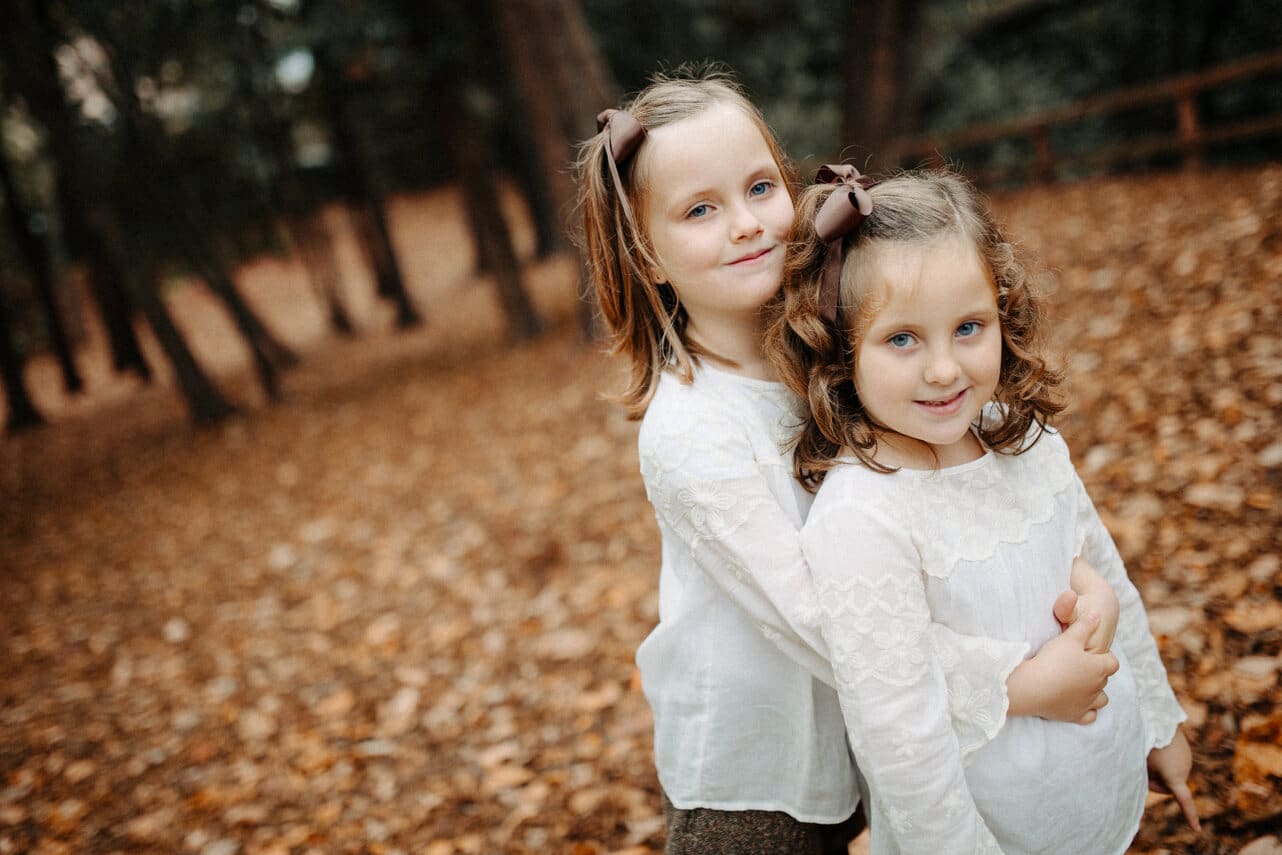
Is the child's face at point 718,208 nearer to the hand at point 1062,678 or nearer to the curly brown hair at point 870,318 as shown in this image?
the curly brown hair at point 870,318

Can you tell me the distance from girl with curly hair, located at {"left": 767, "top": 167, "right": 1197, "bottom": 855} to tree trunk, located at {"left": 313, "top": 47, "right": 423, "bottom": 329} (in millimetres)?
10733

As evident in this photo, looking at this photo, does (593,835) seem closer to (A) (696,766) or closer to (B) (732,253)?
A: (A) (696,766)

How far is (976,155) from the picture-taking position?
11.3 metres

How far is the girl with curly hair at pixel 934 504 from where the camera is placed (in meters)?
1.33

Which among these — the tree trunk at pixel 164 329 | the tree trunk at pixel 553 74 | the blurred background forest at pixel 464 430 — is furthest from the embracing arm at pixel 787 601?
the tree trunk at pixel 164 329

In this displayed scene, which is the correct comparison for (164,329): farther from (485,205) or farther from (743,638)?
(743,638)

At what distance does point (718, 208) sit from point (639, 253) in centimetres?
20

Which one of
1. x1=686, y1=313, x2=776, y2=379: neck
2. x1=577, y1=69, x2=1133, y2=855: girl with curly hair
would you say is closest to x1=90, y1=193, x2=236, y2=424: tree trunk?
x1=577, y1=69, x2=1133, y2=855: girl with curly hair

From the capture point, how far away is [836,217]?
135 cm

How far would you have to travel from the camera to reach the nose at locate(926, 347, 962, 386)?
134 cm

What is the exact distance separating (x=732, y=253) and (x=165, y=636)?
447cm

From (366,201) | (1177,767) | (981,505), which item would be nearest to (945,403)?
(981,505)

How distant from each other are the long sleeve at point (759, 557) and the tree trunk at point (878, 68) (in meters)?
8.03

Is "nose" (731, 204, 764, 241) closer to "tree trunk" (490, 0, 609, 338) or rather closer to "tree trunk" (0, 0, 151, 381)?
"tree trunk" (490, 0, 609, 338)
